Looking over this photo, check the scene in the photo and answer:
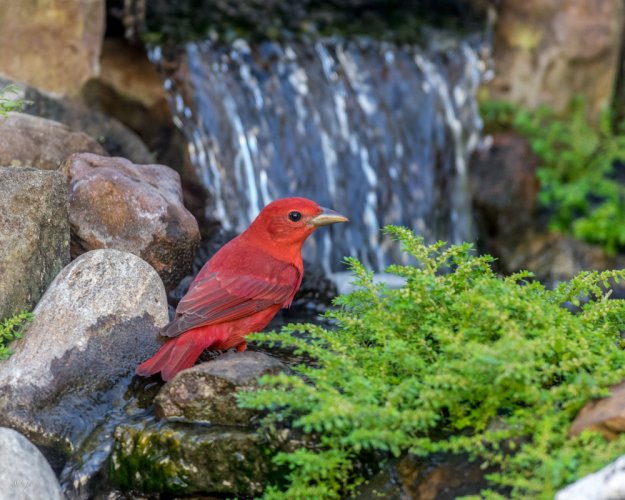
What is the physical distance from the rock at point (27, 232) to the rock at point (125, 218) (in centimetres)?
39

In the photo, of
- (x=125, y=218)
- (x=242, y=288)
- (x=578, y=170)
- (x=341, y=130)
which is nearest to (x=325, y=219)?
(x=242, y=288)

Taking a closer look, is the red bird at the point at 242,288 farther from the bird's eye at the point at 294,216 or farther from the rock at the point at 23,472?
the rock at the point at 23,472

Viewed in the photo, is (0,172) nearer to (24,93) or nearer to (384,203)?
(24,93)

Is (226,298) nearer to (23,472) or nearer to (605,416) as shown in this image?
(23,472)

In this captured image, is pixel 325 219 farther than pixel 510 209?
No

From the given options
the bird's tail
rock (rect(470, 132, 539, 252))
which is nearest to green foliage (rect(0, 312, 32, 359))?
the bird's tail

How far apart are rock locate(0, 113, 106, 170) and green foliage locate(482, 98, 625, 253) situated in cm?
431

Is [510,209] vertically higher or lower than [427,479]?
lower

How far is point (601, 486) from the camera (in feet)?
8.53

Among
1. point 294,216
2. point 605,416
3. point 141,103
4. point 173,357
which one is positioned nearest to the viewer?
point 605,416

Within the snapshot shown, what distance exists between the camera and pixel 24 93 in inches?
244

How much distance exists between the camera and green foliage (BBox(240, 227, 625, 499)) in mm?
2955

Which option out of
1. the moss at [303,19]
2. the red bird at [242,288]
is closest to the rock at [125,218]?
the red bird at [242,288]

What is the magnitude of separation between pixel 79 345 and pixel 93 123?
9.35ft
